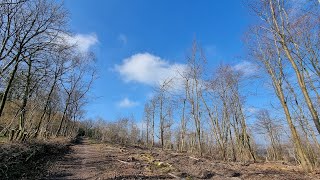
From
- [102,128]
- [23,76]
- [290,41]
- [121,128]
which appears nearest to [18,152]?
[23,76]

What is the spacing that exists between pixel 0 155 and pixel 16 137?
17.4ft

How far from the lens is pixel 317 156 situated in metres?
24.7

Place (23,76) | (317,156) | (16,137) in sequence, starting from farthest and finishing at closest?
(317,156) < (23,76) < (16,137)

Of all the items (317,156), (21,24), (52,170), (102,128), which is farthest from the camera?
(102,128)

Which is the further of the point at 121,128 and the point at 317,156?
the point at 121,128

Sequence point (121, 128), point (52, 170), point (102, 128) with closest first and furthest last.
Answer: point (52, 170), point (121, 128), point (102, 128)

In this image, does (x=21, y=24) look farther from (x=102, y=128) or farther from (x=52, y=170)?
(x=102, y=128)

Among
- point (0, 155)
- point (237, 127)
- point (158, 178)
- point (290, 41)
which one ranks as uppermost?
point (290, 41)

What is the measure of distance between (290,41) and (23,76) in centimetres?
1672

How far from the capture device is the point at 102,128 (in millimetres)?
74000

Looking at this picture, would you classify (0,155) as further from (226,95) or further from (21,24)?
(226,95)

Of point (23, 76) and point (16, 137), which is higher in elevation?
point (23, 76)

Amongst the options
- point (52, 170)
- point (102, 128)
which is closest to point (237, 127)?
point (52, 170)

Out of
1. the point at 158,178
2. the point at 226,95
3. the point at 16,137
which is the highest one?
the point at 226,95
